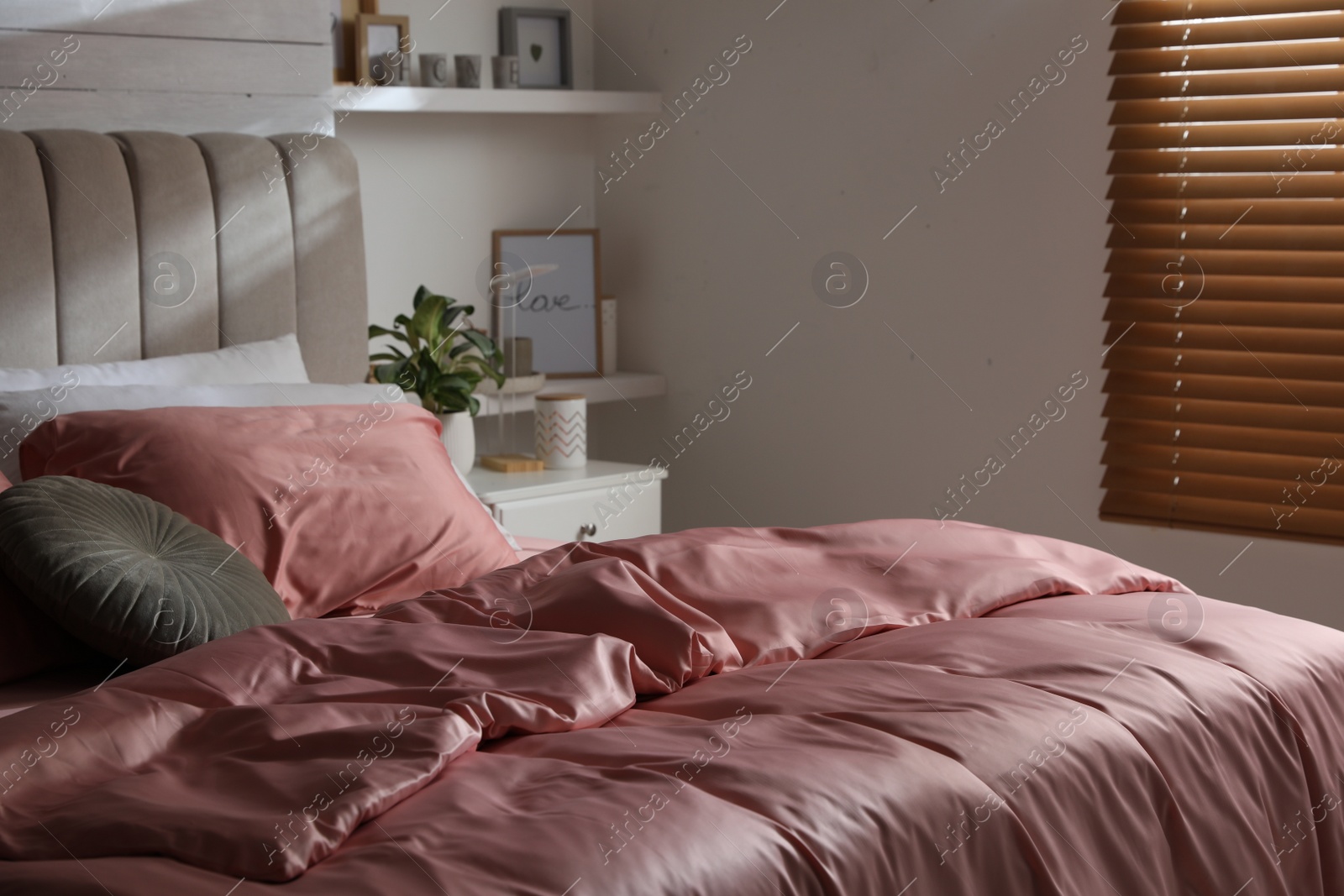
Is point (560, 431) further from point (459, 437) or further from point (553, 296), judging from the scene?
point (553, 296)

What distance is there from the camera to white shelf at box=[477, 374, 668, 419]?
3475 millimetres

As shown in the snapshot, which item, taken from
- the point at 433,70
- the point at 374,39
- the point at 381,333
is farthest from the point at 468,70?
the point at 381,333

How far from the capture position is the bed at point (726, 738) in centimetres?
111

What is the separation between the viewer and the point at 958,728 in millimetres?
1354

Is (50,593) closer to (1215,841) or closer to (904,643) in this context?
(904,643)

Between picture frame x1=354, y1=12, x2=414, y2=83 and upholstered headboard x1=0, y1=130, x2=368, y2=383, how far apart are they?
40 cm

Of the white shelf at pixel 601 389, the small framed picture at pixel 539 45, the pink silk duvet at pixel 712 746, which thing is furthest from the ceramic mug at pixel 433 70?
the pink silk duvet at pixel 712 746

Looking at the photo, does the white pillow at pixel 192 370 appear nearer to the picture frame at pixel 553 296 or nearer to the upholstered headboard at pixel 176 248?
the upholstered headboard at pixel 176 248

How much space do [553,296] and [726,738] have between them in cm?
254

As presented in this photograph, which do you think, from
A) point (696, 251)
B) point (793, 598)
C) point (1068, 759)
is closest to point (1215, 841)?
point (1068, 759)

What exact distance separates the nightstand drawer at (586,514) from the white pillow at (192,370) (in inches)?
23.4

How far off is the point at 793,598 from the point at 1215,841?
59 centimetres

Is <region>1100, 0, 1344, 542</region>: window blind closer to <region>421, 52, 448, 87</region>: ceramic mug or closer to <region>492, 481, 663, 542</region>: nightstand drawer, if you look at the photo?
<region>492, 481, 663, 542</region>: nightstand drawer

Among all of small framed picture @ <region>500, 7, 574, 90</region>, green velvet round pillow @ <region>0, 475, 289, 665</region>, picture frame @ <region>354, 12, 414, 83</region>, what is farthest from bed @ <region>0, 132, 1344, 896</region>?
small framed picture @ <region>500, 7, 574, 90</region>
